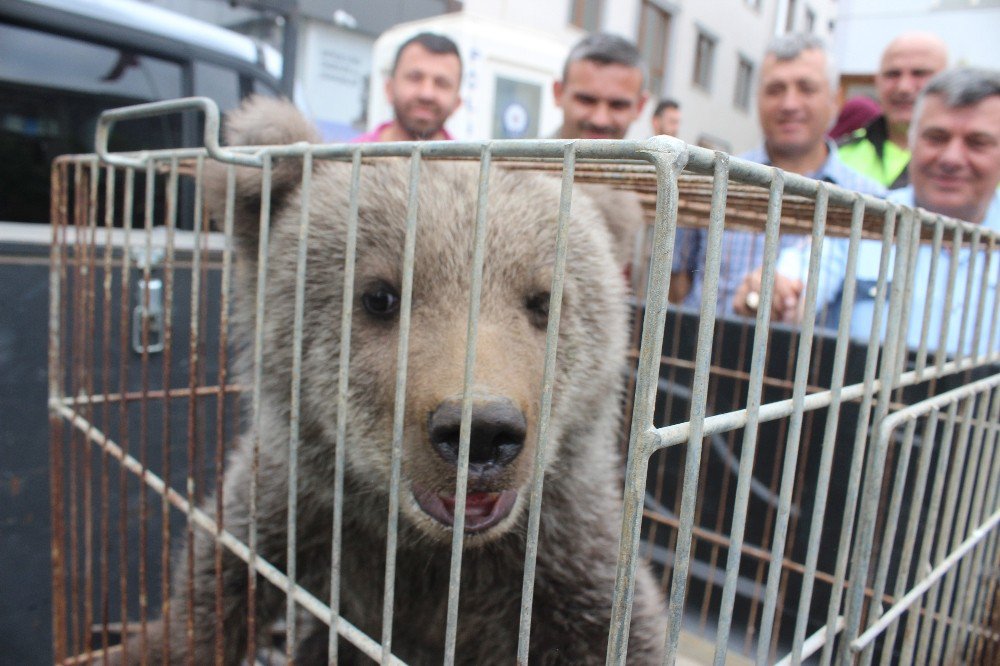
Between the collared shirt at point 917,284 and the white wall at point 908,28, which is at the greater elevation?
the white wall at point 908,28

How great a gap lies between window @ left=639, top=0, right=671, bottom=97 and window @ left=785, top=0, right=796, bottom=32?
731cm

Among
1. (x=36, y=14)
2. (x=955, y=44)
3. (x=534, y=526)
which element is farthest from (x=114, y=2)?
(x=955, y=44)

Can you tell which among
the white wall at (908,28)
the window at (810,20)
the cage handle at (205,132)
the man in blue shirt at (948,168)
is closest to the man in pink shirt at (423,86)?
the man in blue shirt at (948,168)

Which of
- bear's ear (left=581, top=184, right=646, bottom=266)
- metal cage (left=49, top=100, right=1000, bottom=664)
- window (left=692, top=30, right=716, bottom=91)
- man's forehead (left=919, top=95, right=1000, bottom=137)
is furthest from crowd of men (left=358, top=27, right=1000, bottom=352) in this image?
window (left=692, top=30, right=716, bottom=91)

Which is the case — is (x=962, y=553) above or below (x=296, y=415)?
below

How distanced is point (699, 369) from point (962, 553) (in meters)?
1.04

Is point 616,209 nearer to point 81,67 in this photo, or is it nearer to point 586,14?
point 81,67

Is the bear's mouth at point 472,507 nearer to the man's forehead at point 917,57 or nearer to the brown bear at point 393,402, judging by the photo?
the brown bear at point 393,402

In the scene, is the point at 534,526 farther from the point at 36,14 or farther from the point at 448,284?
the point at 36,14

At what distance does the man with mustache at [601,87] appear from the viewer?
3.14 m

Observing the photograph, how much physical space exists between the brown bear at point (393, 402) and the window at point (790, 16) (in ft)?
71.4

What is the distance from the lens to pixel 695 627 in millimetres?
2654

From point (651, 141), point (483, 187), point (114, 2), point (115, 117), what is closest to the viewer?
point (651, 141)

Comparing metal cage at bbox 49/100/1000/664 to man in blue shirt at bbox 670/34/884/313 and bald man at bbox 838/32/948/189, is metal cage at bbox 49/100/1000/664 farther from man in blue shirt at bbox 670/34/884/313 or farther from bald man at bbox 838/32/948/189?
bald man at bbox 838/32/948/189
